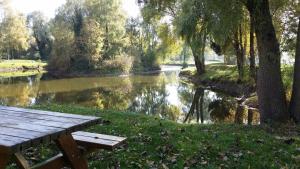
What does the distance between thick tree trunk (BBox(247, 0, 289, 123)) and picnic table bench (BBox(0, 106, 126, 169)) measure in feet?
19.3

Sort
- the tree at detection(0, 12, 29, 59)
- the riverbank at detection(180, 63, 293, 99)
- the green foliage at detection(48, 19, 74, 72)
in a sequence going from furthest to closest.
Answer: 1. the tree at detection(0, 12, 29, 59)
2. the green foliage at detection(48, 19, 74, 72)
3. the riverbank at detection(180, 63, 293, 99)

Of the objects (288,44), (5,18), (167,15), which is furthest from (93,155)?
(5,18)

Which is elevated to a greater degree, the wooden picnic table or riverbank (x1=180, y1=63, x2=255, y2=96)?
the wooden picnic table

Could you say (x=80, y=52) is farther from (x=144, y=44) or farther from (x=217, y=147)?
(x=217, y=147)

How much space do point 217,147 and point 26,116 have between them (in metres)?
3.64

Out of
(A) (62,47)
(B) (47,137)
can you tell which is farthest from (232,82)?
(A) (62,47)

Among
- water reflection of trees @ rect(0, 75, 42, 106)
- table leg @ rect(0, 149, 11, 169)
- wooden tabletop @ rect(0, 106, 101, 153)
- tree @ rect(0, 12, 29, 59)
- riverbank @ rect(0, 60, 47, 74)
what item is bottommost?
water reflection of trees @ rect(0, 75, 42, 106)

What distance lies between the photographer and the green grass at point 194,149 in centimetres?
604

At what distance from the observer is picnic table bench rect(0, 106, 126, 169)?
11.6 feet

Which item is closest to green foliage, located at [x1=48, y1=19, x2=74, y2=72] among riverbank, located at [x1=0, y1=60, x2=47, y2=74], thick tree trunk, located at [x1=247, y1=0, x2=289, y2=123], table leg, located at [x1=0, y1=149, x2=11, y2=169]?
riverbank, located at [x1=0, y1=60, x2=47, y2=74]

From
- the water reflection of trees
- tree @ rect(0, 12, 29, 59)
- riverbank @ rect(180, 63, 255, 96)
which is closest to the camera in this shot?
the water reflection of trees

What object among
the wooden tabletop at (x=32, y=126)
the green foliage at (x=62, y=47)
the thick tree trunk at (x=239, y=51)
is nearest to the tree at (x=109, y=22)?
the green foliage at (x=62, y=47)

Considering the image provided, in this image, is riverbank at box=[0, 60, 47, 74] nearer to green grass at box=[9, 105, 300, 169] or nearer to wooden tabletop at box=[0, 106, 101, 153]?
green grass at box=[9, 105, 300, 169]

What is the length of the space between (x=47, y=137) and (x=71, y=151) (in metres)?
0.69
